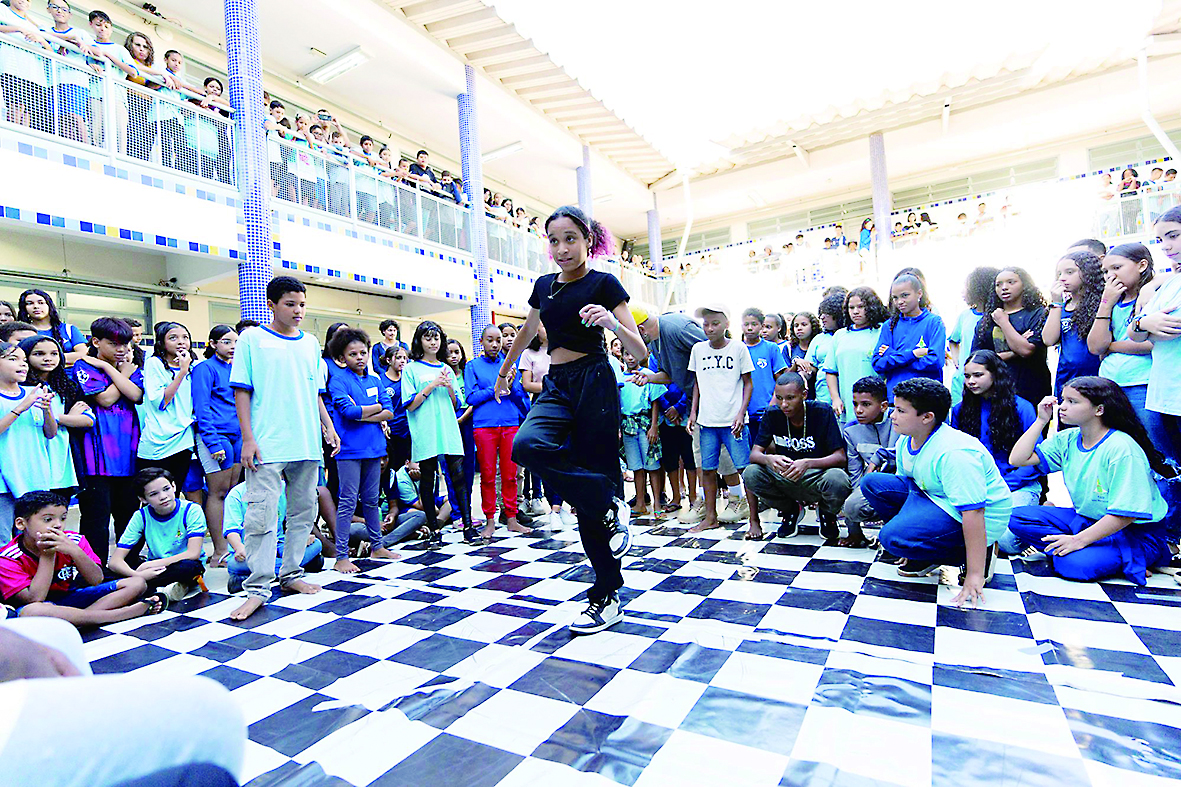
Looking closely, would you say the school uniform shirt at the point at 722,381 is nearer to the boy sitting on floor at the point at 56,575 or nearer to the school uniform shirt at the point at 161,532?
the school uniform shirt at the point at 161,532

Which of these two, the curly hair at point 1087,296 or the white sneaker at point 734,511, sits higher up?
the curly hair at point 1087,296

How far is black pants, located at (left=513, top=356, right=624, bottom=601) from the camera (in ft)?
7.68

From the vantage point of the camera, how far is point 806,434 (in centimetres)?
371

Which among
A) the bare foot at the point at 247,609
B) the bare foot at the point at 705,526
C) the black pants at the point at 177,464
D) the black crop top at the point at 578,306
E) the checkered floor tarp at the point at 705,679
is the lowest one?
the bare foot at the point at 705,526

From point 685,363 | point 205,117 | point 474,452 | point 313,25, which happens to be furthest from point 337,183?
point 685,363

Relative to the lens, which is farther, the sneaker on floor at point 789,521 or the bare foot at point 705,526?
the bare foot at point 705,526

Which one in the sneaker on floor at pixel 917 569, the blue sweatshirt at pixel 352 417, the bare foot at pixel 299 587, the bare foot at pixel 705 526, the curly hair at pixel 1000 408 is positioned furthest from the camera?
the bare foot at pixel 705 526

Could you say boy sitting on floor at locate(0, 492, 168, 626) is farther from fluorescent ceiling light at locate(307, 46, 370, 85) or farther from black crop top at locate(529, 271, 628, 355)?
fluorescent ceiling light at locate(307, 46, 370, 85)

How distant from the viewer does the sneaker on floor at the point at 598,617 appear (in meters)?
2.32

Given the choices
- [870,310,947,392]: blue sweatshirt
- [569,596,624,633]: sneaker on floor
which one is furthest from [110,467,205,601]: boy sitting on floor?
[870,310,947,392]: blue sweatshirt

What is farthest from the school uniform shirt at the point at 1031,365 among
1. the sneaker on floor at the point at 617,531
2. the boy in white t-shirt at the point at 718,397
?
the sneaker on floor at the point at 617,531

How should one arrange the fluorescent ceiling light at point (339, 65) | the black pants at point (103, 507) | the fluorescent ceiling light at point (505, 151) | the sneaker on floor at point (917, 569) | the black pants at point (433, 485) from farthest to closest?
the fluorescent ceiling light at point (505, 151), the fluorescent ceiling light at point (339, 65), the black pants at point (433, 485), the black pants at point (103, 507), the sneaker on floor at point (917, 569)

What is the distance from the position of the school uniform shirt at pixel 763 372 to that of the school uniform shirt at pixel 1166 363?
1923 mm

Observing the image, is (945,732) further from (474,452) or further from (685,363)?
(474,452)
